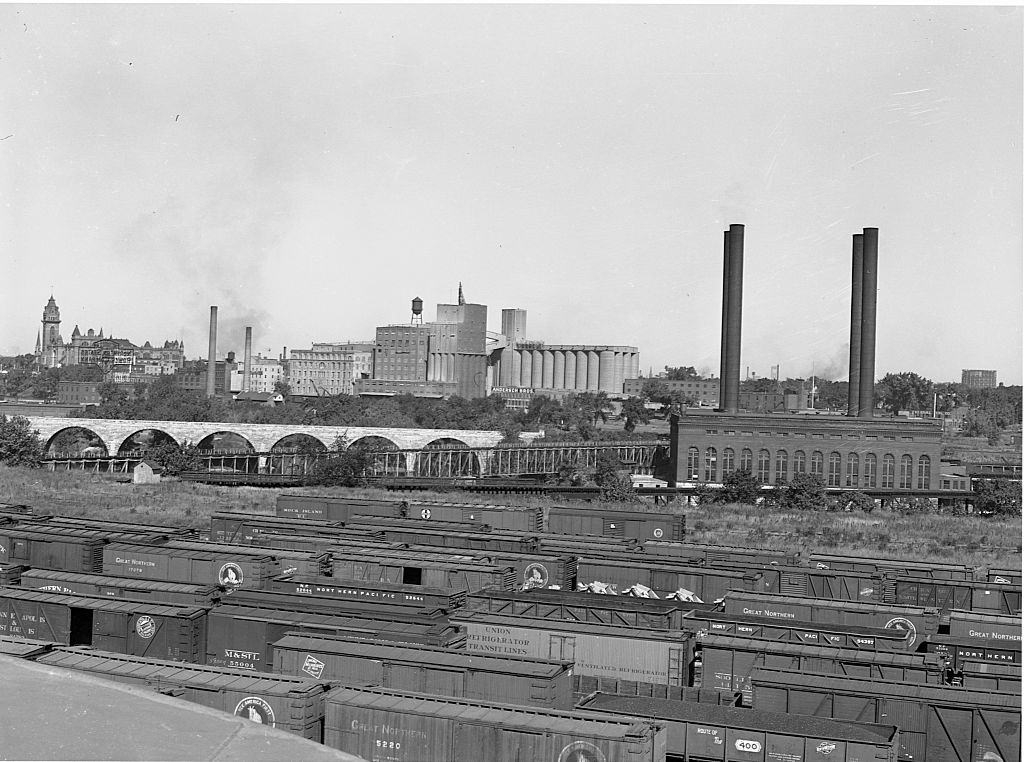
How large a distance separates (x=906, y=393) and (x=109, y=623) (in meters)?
139

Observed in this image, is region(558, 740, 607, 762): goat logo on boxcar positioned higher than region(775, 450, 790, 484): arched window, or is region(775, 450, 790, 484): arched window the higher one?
region(775, 450, 790, 484): arched window

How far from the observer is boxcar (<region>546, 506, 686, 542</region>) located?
40.2 meters

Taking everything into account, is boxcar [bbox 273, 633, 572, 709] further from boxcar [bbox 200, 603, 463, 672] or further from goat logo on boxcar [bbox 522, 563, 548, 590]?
goat logo on boxcar [bbox 522, 563, 548, 590]

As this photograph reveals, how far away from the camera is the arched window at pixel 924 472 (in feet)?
222

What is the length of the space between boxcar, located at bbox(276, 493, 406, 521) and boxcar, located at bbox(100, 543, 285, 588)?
13815mm

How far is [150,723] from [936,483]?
227ft

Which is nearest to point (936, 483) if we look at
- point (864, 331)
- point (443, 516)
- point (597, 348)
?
point (864, 331)

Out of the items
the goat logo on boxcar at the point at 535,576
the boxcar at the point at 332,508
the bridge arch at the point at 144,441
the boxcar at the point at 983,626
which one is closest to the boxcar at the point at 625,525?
the boxcar at the point at 332,508

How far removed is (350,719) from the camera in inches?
563

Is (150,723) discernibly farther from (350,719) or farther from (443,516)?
(443,516)

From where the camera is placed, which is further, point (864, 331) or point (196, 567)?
point (864, 331)

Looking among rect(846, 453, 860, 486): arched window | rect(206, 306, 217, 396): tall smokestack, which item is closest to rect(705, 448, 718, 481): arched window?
rect(846, 453, 860, 486): arched window

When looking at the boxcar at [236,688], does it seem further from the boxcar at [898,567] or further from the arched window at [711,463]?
the arched window at [711,463]

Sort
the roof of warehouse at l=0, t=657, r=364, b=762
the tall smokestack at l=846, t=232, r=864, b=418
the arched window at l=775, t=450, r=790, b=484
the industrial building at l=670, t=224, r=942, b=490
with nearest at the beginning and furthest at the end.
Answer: the roof of warehouse at l=0, t=657, r=364, b=762 → the tall smokestack at l=846, t=232, r=864, b=418 → the industrial building at l=670, t=224, r=942, b=490 → the arched window at l=775, t=450, r=790, b=484
